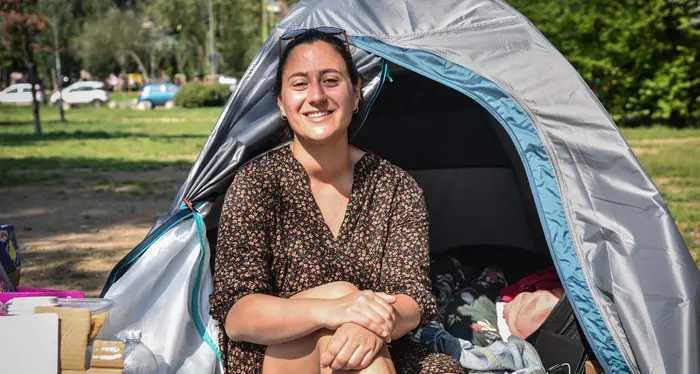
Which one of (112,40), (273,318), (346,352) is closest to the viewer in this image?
(346,352)

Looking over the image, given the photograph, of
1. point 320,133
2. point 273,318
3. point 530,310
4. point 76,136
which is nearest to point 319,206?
point 320,133

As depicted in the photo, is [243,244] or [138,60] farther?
[138,60]

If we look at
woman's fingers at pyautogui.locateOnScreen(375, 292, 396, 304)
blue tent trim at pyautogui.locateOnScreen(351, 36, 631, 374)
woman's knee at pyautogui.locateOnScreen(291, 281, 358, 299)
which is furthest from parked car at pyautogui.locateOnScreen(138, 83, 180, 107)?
woman's fingers at pyautogui.locateOnScreen(375, 292, 396, 304)

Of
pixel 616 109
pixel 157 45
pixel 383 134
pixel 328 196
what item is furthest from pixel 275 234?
pixel 157 45

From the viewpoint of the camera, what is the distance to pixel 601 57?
18031 mm

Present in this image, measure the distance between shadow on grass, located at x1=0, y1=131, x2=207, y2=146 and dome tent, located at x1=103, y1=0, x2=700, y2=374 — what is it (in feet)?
44.5

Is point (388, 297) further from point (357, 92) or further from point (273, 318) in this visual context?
point (357, 92)

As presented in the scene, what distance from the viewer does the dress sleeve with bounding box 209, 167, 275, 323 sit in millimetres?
2637

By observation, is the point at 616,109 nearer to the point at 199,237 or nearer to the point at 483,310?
the point at 483,310

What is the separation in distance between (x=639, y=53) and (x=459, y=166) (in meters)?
13.7

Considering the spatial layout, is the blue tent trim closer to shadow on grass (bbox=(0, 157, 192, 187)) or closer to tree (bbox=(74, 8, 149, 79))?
shadow on grass (bbox=(0, 157, 192, 187))

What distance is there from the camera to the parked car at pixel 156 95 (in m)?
32.8

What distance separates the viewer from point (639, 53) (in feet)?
56.7

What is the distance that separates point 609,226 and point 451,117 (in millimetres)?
2163
